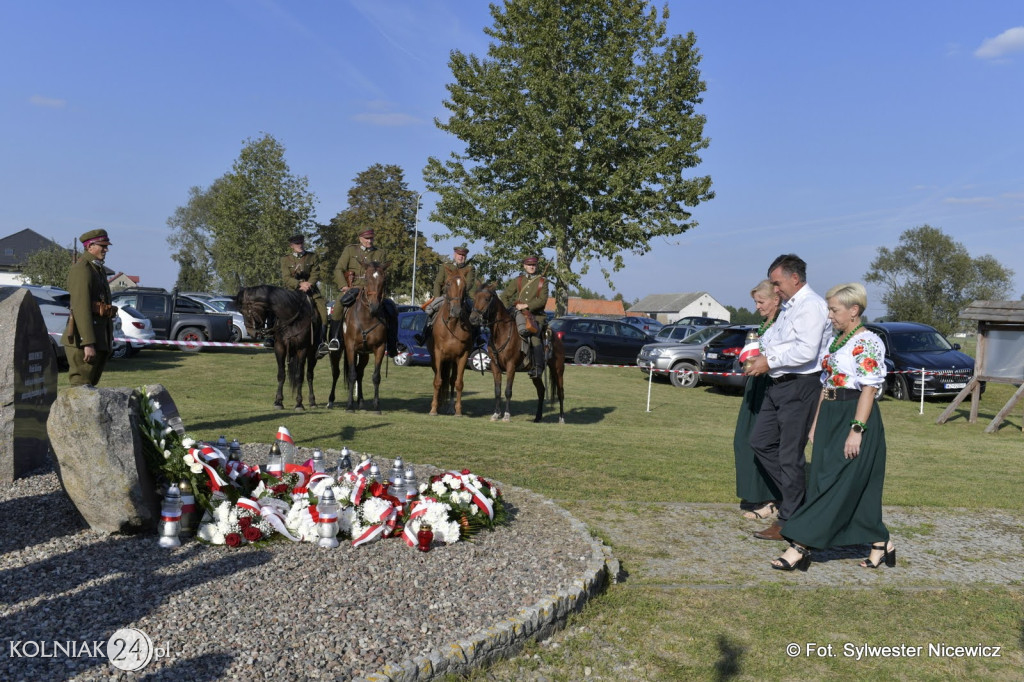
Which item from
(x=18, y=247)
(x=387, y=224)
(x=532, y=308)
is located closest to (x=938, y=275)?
(x=387, y=224)

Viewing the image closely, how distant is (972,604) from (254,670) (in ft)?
14.8

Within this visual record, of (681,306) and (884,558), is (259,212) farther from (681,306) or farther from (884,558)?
(681,306)

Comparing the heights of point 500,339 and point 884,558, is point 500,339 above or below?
above

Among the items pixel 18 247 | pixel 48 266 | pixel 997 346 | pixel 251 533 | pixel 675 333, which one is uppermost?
pixel 18 247

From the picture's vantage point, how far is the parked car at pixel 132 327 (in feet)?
73.5

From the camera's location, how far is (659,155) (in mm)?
34312

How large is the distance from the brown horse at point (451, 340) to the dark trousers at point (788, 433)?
7.93 meters

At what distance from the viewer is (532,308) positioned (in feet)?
47.7

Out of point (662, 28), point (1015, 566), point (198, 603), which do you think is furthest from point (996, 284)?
point (198, 603)

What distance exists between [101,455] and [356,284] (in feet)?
30.4

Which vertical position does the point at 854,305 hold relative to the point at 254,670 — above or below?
above

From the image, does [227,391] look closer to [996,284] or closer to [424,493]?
[424,493]

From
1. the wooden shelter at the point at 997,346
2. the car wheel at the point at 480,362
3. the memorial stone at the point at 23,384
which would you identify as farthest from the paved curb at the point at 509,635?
the car wheel at the point at 480,362

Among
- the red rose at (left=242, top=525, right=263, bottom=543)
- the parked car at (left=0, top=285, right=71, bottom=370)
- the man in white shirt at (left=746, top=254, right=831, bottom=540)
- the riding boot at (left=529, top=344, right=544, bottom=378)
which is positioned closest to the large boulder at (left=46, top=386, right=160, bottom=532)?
the red rose at (left=242, top=525, right=263, bottom=543)
